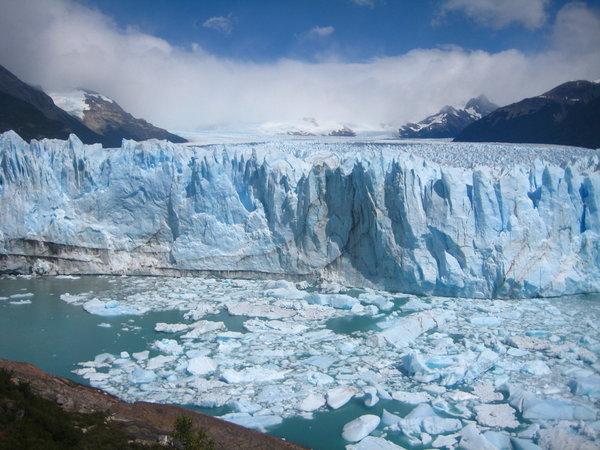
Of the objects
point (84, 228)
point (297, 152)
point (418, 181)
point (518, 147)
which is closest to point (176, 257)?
point (84, 228)

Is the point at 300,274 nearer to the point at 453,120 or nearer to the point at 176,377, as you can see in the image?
the point at 176,377

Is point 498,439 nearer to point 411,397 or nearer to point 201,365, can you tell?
Result: point 411,397

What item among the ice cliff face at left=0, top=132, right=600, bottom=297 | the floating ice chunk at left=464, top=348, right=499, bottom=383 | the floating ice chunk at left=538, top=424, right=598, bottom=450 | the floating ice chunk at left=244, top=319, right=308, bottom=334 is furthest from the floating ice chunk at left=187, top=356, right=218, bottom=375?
the ice cliff face at left=0, top=132, right=600, bottom=297

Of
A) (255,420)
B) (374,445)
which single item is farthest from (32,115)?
(374,445)

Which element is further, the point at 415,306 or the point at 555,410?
the point at 415,306

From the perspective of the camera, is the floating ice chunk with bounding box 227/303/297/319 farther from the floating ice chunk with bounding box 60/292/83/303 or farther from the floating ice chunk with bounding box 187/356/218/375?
the floating ice chunk with bounding box 60/292/83/303
